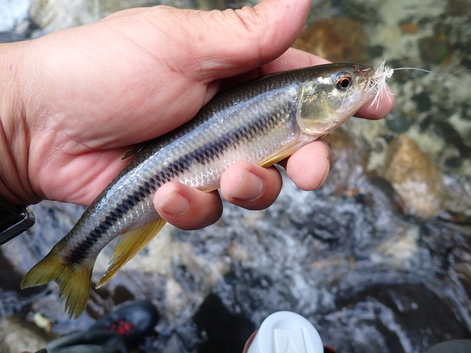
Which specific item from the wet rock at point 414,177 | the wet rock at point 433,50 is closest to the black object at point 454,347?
the wet rock at point 414,177

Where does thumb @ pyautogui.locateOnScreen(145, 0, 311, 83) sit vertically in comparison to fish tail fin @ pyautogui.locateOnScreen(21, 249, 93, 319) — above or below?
above

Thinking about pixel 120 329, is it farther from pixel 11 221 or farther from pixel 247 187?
pixel 247 187

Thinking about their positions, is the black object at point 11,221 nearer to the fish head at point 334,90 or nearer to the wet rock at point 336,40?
the fish head at point 334,90

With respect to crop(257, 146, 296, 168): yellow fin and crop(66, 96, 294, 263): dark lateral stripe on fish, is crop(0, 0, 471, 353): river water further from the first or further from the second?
crop(257, 146, 296, 168): yellow fin

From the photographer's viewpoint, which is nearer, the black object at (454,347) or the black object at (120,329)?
the black object at (454,347)

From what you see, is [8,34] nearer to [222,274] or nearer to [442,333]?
[222,274]

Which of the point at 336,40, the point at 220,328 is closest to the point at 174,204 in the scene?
the point at 220,328

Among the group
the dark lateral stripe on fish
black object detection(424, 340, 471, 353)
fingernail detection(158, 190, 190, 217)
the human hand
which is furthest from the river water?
fingernail detection(158, 190, 190, 217)
